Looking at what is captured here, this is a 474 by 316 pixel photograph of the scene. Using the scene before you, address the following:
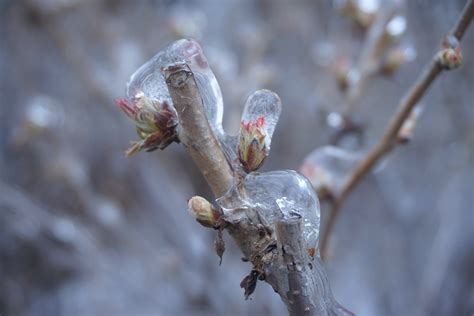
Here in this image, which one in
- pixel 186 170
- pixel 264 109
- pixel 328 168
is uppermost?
pixel 264 109

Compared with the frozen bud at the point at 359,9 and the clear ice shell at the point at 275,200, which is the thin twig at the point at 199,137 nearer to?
the clear ice shell at the point at 275,200

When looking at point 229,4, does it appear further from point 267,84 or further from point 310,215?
point 310,215

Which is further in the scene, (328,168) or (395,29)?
(395,29)

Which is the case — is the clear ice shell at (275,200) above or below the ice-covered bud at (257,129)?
below

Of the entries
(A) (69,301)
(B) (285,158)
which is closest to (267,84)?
(B) (285,158)

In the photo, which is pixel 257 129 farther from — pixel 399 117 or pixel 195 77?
pixel 399 117

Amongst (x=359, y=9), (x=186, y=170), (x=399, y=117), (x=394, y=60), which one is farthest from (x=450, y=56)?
(x=186, y=170)

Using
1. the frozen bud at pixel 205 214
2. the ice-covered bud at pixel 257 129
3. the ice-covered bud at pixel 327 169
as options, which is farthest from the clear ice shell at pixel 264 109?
the ice-covered bud at pixel 327 169
